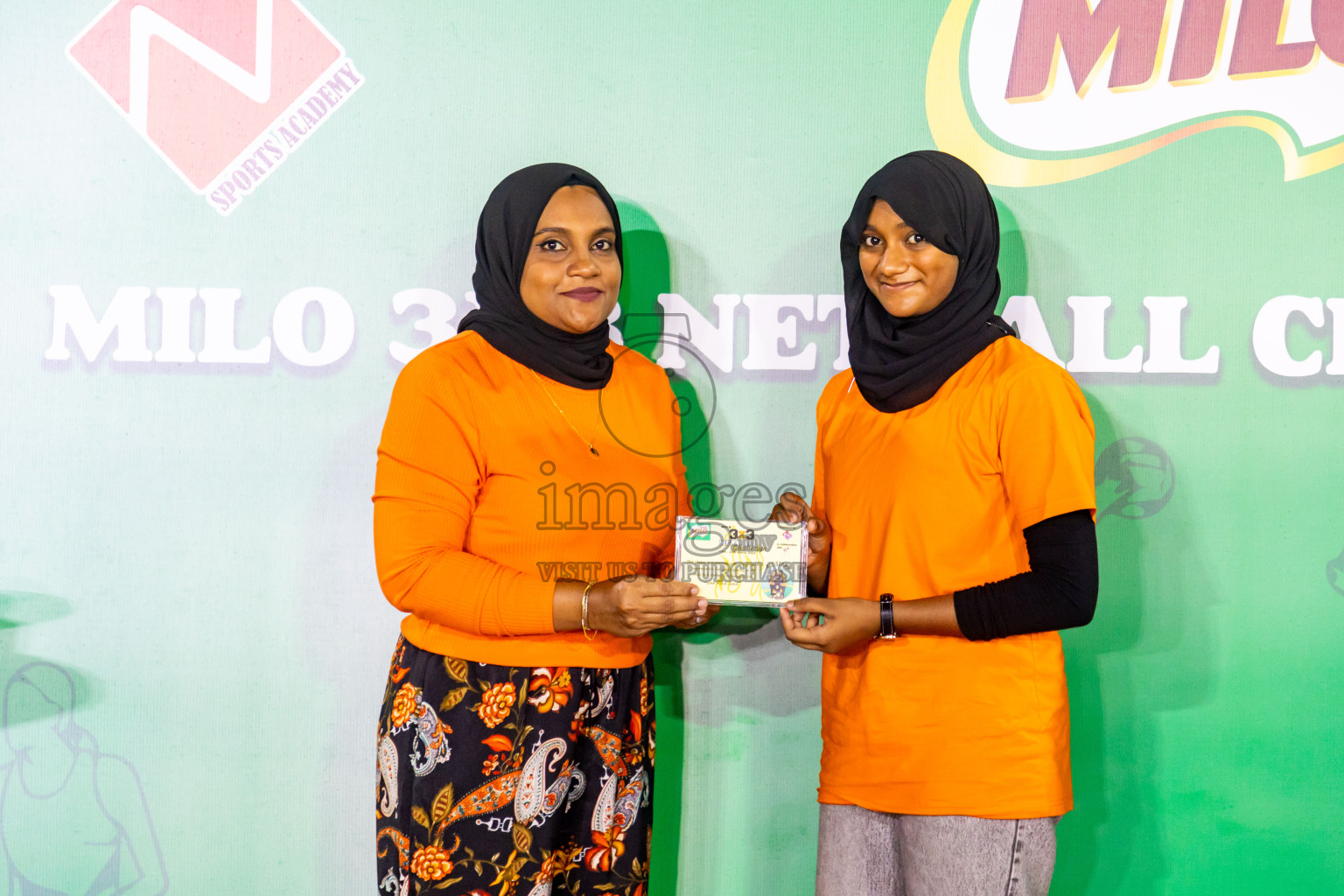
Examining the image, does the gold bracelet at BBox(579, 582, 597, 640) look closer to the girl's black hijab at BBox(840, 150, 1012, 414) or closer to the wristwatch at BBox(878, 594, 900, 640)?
the wristwatch at BBox(878, 594, 900, 640)

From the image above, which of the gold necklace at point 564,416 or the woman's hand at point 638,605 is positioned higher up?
the gold necklace at point 564,416

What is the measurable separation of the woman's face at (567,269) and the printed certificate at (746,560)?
422 mm

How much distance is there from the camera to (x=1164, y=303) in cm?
207

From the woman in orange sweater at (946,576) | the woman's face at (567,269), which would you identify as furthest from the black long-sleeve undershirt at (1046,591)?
the woman's face at (567,269)

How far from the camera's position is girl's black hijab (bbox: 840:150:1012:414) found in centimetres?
159

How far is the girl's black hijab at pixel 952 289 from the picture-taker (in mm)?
1588

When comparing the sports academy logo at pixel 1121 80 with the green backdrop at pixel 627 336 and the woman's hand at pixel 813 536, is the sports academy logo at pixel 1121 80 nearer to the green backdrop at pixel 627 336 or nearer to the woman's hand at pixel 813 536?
the green backdrop at pixel 627 336

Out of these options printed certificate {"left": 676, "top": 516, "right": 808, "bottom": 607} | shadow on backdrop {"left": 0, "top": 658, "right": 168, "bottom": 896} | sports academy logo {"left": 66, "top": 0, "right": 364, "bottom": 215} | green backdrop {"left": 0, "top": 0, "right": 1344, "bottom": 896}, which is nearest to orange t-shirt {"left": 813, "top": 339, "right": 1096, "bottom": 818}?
printed certificate {"left": 676, "top": 516, "right": 808, "bottom": 607}

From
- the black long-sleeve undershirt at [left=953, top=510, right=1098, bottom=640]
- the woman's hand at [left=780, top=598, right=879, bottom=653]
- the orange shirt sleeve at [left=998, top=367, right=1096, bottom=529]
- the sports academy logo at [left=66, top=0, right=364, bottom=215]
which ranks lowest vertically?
the woman's hand at [left=780, top=598, right=879, bottom=653]

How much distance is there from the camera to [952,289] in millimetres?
1615

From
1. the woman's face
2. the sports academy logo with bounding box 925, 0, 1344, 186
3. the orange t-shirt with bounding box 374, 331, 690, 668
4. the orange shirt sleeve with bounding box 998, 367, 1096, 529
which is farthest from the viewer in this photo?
the sports academy logo with bounding box 925, 0, 1344, 186

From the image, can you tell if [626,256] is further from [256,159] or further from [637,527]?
[256,159]

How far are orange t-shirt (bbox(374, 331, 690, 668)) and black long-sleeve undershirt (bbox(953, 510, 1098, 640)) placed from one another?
607 mm

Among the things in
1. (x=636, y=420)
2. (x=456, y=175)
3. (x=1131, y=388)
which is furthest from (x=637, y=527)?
(x=1131, y=388)
